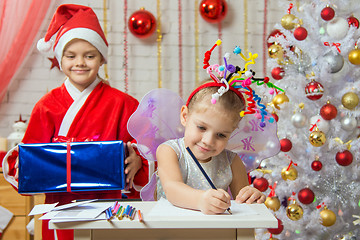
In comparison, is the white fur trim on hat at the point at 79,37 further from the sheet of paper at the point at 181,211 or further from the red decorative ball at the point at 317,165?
the red decorative ball at the point at 317,165

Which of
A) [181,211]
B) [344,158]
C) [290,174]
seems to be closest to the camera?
[181,211]

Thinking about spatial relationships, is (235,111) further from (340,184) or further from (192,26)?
(192,26)

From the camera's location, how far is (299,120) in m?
2.28

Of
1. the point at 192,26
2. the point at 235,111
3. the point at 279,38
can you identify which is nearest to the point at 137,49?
the point at 192,26

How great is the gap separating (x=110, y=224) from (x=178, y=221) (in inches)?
5.8

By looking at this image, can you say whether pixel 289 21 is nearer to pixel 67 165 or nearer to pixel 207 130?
pixel 207 130

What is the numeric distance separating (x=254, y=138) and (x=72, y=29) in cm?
85

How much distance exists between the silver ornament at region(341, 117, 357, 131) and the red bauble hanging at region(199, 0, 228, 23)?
1348 millimetres

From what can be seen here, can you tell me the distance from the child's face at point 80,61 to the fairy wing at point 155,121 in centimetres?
36

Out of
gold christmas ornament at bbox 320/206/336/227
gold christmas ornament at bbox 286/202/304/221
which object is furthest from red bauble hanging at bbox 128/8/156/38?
gold christmas ornament at bbox 320/206/336/227

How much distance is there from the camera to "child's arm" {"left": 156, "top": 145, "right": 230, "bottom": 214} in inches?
39.7

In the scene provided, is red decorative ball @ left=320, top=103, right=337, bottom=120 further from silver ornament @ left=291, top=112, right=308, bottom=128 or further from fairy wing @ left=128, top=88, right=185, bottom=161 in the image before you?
fairy wing @ left=128, top=88, right=185, bottom=161

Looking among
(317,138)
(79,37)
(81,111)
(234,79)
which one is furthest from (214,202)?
(317,138)

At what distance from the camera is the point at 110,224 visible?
92 cm
